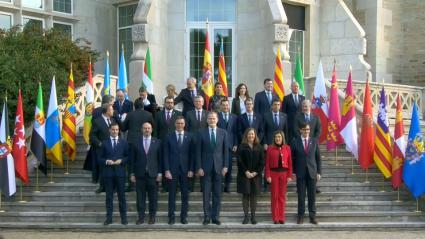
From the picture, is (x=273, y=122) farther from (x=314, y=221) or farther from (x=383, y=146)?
(x=383, y=146)

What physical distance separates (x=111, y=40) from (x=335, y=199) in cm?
1115

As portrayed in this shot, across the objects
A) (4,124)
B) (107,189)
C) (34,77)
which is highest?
(34,77)

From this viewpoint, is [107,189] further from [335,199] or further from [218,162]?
[335,199]

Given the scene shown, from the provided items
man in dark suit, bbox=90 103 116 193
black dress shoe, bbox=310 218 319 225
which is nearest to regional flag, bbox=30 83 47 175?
man in dark suit, bbox=90 103 116 193

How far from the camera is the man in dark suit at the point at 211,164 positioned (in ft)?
35.0

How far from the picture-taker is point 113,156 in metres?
10.7

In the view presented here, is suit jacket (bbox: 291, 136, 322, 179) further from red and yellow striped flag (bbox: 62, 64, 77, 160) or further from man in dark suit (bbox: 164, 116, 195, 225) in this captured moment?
red and yellow striped flag (bbox: 62, 64, 77, 160)

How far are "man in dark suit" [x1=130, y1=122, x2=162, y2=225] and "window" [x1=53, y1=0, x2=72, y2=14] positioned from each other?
35.3 feet

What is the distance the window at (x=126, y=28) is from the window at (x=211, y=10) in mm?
2429

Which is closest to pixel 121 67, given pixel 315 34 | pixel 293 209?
pixel 293 209

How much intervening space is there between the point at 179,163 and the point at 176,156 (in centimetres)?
14

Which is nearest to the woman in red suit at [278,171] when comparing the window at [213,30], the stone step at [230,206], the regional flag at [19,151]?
the stone step at [230,206]

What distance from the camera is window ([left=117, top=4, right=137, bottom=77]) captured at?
1972cm

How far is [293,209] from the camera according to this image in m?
11.5
